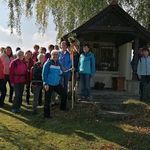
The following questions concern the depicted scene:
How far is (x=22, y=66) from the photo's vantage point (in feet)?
53.4

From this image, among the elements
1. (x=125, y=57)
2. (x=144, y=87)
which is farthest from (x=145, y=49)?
(x=125, y=57)

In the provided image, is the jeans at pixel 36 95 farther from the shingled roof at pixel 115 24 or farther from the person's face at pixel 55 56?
the shingled roof at pixel 115 24

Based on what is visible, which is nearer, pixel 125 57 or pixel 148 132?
pixel 148 132

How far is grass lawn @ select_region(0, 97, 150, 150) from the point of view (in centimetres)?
1319

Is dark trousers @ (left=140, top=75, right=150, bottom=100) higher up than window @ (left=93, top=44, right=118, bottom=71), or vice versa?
window @ (left=93, top=44, right=118, bottom=71)

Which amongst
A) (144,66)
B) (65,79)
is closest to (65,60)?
(65,79)

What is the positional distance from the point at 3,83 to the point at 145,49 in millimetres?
5455

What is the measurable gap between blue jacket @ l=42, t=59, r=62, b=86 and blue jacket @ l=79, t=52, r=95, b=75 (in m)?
2.44

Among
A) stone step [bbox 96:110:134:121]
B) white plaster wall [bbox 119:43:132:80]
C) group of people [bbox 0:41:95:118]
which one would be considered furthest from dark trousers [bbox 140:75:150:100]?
stone step [bbox 96:110:134:121]

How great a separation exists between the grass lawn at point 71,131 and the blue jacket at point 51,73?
1053mm

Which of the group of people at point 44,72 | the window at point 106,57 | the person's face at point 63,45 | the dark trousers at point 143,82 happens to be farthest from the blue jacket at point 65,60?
the window at point 106,57

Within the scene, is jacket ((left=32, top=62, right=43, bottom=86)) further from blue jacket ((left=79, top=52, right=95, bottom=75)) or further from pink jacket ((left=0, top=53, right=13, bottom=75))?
blue jacket ((left=79, top=52, right=95, bottom=75))

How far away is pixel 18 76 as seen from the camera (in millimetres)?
16219

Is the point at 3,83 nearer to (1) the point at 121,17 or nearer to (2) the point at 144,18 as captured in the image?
(1) the point at 121,17
